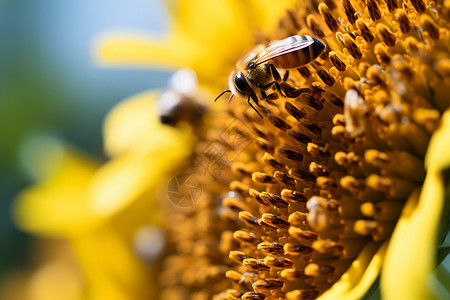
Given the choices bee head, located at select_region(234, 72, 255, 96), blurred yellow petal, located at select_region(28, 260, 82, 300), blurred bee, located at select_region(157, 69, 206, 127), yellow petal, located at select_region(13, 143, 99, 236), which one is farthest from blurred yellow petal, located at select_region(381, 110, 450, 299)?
blurred yellow petal, located at select_region(28, 260, 82, 300)

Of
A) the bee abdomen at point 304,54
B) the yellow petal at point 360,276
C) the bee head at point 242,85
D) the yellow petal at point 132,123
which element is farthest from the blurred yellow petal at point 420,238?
the yellow petal at point 132,123

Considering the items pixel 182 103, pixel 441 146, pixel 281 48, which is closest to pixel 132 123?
→ pixel 182 103

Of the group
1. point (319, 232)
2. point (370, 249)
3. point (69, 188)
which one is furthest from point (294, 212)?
point (69, 188)

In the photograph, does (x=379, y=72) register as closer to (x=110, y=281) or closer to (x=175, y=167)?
(x=175, y=167)

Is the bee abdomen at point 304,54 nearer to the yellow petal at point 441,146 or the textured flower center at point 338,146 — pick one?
the textured flower center at point 338,146

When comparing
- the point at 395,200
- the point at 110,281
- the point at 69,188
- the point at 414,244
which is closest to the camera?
the point at 414,244

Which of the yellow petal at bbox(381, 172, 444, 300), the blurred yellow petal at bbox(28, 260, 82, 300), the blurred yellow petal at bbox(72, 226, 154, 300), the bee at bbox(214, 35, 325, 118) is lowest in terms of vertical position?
the blurred yellow petal at bbox(28, 260, 82, 300)

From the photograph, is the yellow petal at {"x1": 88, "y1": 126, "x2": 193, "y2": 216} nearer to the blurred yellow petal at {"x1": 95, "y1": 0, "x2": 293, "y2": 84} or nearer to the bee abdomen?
the blurred yellow petal at {"x1": 95, "y1": 0, "x2": 293, "y2": 84}
